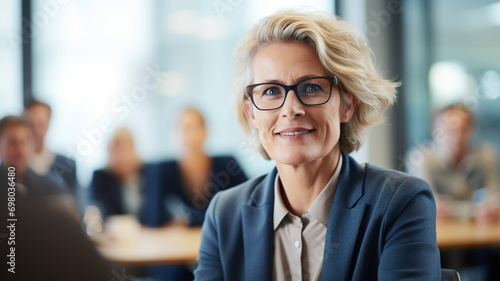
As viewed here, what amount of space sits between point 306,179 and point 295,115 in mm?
197

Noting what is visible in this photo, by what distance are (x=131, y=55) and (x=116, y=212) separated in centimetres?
136

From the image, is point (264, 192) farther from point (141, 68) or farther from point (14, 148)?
point (141, 68)

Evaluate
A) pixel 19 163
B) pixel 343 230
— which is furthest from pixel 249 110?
pixel 19 163

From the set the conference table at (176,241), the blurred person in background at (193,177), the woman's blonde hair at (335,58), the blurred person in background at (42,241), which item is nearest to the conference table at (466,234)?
the conference table at (176,241)

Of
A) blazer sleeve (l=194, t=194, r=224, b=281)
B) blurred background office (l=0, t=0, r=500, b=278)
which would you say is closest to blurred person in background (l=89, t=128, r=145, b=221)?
blurred background office (l=0, t=0, r=500, b=278)

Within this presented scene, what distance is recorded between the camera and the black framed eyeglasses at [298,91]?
1.06 metres

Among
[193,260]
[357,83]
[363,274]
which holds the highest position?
[357,83]

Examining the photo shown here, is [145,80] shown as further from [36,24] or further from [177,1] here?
[36,24]

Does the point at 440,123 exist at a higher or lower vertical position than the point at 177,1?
lower

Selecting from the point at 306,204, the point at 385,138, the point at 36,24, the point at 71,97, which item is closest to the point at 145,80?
the point at 71,97

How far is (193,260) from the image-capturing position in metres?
2.11

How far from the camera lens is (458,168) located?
2.95 metres

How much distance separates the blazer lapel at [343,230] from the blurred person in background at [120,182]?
2102 mm

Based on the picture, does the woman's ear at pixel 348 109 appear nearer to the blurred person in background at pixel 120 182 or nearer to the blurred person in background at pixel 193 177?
the blurred person in background at pixel 193 177
